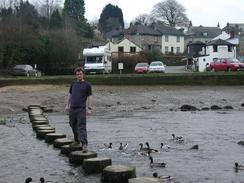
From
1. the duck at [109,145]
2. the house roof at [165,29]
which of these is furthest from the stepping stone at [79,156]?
the house roof at [165,29]

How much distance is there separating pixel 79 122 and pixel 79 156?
4.35 ft

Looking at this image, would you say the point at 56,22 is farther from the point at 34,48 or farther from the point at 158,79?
the point at 158,79

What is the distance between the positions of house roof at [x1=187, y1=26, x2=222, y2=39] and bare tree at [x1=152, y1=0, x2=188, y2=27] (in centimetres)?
577

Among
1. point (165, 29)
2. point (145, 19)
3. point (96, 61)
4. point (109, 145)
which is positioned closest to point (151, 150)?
point (109, 145)

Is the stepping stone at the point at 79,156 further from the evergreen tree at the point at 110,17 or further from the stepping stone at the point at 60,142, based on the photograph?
the evergreen tree at the point at 110,17

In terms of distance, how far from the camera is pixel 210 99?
36.2 m

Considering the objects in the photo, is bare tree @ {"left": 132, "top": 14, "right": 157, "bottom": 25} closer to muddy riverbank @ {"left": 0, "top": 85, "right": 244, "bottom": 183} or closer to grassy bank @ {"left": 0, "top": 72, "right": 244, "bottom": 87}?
grassy bank @ {"left": 0, "top": 72, "right": 244, "bottom": 87}

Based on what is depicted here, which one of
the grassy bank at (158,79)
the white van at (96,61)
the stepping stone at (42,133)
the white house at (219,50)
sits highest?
the white house at (219,50)

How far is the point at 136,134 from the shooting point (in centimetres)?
1798

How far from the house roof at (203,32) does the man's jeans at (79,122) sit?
14674 centimetres

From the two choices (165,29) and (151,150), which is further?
(165,29)

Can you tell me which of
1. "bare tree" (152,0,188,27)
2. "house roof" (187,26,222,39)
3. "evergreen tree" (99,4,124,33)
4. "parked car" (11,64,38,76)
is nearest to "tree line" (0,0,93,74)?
"parked car" (11,64,38,76)

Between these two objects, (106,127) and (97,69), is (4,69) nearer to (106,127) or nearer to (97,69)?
(97,69)

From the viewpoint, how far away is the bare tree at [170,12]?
142125 millimetres
